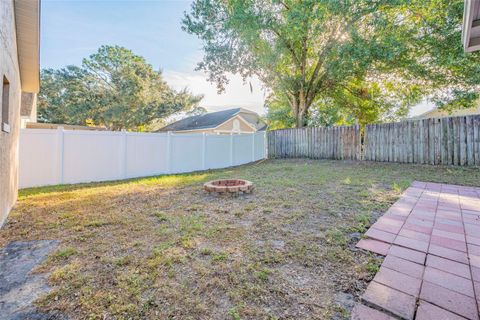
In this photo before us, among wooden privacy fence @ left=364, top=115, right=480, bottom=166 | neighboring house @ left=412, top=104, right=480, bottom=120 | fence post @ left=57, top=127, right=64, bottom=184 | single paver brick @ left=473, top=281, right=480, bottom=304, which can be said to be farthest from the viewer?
neighboring house @ left=412, top=104, right=480, bottom=120

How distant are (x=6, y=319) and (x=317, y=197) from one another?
13.9 feet

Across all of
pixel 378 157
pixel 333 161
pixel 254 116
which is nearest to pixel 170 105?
pixel 254 116

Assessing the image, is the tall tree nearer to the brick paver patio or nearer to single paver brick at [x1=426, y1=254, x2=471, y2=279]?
the brick paver patio

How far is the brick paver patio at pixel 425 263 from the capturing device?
148 centimetres

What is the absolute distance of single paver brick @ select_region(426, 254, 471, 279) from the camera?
1.88 m

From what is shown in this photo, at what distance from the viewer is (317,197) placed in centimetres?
439

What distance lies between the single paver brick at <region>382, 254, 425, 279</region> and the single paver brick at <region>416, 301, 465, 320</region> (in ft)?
1.21

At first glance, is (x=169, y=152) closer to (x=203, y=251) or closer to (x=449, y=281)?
(x=203, y=251)

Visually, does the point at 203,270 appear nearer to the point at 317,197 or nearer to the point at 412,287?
the point at 412,287

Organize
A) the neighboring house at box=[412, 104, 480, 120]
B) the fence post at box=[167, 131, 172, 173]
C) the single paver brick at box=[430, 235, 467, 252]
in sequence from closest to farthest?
the single paver brick at box=[430, 235, 467, 252] → the fence post at box=[167, 131, 172, 173] → the neighboring house at box=[412, 104, 480, 120]

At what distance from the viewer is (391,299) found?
5.13 ft

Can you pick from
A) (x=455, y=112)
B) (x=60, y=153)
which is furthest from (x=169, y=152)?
(x=455, y=112)

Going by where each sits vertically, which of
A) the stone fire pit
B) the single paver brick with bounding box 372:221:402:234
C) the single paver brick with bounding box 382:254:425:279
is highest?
the stone fire pit

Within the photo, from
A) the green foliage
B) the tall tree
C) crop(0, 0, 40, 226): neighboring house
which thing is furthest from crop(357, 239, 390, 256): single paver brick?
the green foliage
